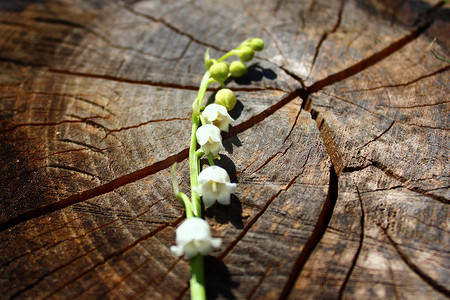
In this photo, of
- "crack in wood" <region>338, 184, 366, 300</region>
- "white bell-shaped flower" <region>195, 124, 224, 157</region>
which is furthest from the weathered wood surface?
"white bell-shaped flower" <region>195, 124, 224, 157</region>

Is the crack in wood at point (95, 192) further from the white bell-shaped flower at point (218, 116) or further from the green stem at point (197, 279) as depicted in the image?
the green stem at point (197, 279)

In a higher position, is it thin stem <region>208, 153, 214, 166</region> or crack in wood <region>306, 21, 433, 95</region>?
crack in wood <region>306, 21, 433, 95</region>

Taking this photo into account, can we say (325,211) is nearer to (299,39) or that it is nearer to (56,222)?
(56,222)

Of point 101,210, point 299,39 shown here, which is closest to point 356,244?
point 101,210

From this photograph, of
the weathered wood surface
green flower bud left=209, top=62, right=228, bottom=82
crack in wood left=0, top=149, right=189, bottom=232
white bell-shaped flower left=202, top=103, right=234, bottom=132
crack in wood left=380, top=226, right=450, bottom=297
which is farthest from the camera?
green flower bud left=209, top=62, right=228, bottom=82

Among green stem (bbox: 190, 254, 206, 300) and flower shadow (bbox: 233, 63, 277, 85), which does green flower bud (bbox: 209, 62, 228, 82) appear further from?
green stem (bbox: 190, 254, 206, 300)

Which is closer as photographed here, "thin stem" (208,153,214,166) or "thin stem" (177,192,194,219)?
"thin stem" (177,192,194,219)

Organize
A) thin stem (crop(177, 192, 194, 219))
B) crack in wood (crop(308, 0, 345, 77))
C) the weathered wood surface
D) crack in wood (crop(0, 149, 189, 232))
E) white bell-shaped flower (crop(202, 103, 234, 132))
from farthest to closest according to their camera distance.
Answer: crack in wood (crop(308, 0, 345, 77)) < white bell-shaped flower (crop(202, 103, 234, 132)) < crack in wood (crop(0, 149, 189, 232)) < thin stem (crop(177, 192, 194, 219)) < the weathered wood surface

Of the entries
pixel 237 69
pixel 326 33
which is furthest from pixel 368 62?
pixel 237 69
